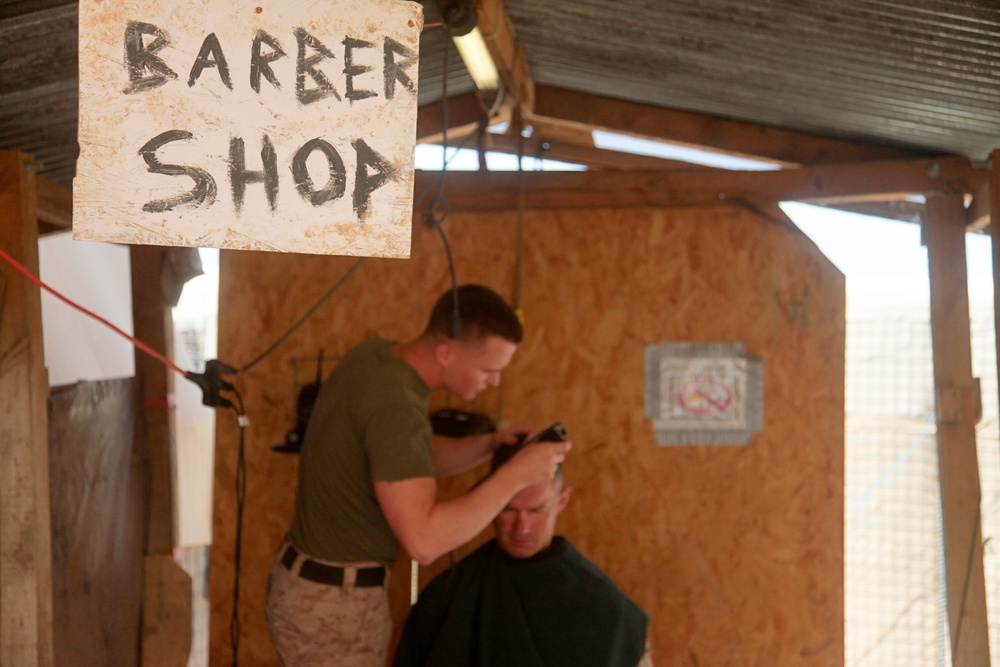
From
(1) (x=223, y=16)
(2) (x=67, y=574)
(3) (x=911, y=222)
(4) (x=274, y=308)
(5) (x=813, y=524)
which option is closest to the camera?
(1) (x=223, y=16)

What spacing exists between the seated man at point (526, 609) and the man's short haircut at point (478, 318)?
19.6 inches

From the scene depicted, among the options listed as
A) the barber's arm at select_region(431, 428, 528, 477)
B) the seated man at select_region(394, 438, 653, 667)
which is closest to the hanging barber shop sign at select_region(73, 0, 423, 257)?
the seated man at select_region(394, 438, 653, 667)

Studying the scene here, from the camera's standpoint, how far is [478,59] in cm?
277

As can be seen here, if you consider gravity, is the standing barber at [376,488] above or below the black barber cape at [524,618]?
above

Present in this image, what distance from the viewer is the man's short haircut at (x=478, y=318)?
98.8 inches

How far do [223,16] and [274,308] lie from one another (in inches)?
90.4

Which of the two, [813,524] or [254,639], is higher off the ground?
[813,524]

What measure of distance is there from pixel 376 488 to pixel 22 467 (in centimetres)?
83

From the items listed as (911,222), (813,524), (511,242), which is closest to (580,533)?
(813,524)

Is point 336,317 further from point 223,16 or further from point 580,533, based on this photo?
point 223,16

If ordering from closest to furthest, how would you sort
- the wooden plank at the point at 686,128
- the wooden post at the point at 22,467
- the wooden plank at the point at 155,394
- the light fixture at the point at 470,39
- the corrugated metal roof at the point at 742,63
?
1. the wooden post at the point at 22,467
2. the corrugated metal roof at the point at 742,63
3. the light fixture at the point at 470,39
4. the wooden plank at the point at 155,394
5. the wooden plank at the point at 686,128

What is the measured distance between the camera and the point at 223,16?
1181 millimetres

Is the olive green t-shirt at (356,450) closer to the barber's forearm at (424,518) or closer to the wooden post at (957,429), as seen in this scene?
the barber's forearm at (424,518)

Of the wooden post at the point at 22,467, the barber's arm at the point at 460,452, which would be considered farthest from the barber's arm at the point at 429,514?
the wooden post at the point at 22,467
